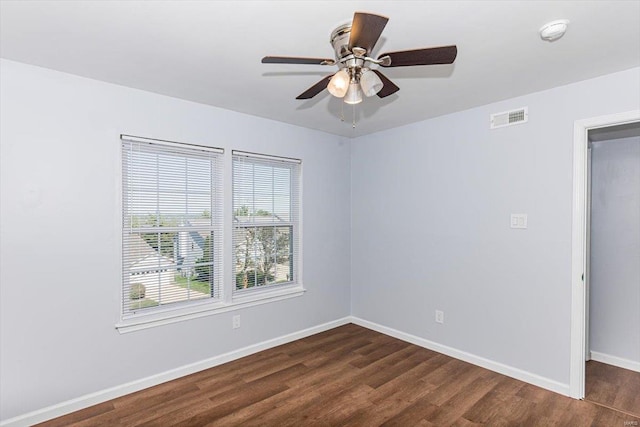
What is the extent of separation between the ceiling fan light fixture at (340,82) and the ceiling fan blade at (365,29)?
15 cm

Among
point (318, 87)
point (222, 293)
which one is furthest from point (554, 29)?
point (222, 293)

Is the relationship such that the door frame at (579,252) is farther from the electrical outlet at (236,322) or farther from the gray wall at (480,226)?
→ the electrical outlet at (236,322)

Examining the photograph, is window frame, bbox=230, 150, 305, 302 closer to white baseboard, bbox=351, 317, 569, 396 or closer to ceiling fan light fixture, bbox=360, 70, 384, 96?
white baseboard, bbox=351, 317, 569, 396

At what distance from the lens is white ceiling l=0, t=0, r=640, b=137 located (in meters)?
1.71

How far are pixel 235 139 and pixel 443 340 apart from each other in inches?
115

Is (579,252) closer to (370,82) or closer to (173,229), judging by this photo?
(370,82)

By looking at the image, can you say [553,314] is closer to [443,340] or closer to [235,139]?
[443,340]

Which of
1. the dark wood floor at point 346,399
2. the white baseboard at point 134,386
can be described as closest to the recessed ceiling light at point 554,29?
the dark wood floor at point 346,399

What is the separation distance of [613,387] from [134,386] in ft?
12.9

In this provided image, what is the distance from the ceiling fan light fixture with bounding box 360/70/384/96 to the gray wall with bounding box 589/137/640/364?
3074 mm

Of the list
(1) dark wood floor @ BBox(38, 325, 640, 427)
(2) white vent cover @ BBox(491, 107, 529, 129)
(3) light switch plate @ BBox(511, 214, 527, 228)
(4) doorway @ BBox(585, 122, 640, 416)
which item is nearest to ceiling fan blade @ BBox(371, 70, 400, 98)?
(2) white vent cover @ BBox(491, 107, 529, 129)

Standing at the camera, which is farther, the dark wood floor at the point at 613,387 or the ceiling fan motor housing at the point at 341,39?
the dark wood floor at the point at 613,387

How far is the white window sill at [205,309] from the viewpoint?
276 centimetres

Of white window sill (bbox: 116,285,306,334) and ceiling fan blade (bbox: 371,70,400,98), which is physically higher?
ceiling fan blade (bbox: 371,70,400,98)
